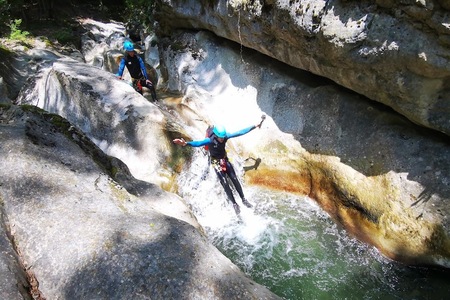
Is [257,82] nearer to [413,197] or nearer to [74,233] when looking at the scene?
[413,197]

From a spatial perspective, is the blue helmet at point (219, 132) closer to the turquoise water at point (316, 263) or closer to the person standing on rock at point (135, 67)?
the turquoise water at point (316, 263)

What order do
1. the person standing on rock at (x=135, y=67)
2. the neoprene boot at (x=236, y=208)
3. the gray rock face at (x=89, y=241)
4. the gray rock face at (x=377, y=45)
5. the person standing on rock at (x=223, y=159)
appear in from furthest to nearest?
the person standing on rock at (x=135, y=67)
the neoprene boot at (x=236, y=208)
the person standing on rock at (x=223, y=159)
the gray rock face at (x=377, y=45)
the gray rock face at (x=89, y=241)

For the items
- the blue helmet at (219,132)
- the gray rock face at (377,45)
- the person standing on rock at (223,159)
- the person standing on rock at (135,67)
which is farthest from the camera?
the person standing on rock at (135,67)

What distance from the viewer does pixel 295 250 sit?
7133 millimetres

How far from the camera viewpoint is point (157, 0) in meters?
14.0

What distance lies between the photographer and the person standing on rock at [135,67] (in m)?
11.0

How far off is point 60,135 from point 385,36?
5.98 meters

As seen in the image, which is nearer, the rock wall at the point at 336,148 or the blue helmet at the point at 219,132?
the rock wall at the point at 336,148

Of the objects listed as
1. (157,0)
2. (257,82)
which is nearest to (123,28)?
(157,0)

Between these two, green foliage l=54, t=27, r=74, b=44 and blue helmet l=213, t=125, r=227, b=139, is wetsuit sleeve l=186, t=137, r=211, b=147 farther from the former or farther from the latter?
green foliage l=54, t=27, r=74, b=44

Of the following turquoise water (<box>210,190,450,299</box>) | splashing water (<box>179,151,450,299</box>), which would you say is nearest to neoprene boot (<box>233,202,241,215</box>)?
splashing water (<box>179,151,450,299</box>)

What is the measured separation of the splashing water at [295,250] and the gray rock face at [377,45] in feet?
9.43

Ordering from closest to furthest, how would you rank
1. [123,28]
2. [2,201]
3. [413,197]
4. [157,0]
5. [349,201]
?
[2,201], [413,197], [349,201], [157,0], [123,28]

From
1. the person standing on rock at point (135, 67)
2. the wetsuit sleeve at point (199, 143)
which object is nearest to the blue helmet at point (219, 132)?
the wetsuit sleeve at point (199, 143)
